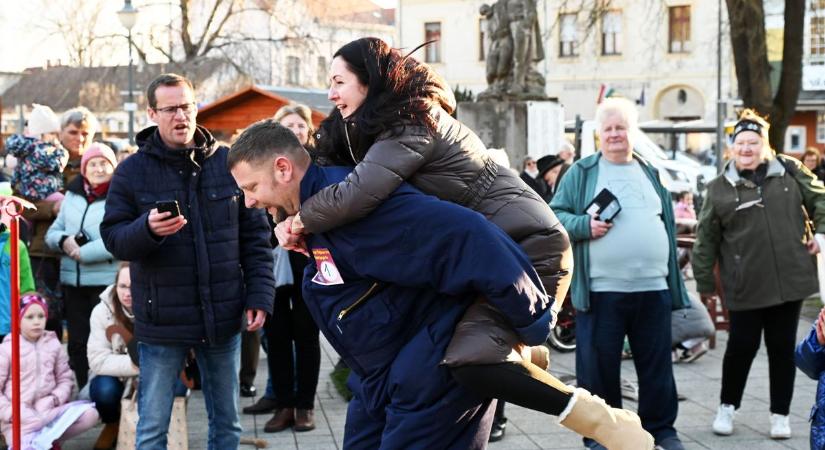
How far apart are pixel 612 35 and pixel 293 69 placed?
14653 millimetres

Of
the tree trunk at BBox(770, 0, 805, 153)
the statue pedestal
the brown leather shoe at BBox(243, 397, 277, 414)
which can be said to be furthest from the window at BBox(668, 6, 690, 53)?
the brown leather shoe at BBox(243, 397, 277, 414)

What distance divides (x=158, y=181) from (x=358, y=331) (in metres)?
2.16

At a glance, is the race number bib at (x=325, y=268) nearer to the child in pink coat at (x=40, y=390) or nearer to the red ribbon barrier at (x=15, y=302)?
the red ribbon barrier at (x=15, y=302)

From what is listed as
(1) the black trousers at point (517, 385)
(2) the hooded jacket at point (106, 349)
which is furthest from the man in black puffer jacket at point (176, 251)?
(1) the black trousers at point (517, 385)

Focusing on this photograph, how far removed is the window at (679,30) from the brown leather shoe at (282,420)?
46.7 metres

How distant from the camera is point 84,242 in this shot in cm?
748

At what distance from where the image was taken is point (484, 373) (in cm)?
344

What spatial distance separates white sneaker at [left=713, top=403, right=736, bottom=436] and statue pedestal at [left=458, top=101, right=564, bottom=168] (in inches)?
409

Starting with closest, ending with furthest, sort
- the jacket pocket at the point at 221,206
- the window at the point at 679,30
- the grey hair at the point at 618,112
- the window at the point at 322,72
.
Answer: the jacket pocket at the point at 221,206, the grey hair at the point at 618,112, the window at the point at 322,72, the window at the point at 679,30

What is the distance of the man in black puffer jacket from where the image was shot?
534 centimetres

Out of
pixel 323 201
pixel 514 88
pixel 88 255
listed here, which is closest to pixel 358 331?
pixel 323 201

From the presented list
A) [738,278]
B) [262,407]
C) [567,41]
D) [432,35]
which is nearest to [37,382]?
[262,407]

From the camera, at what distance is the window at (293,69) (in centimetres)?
4842

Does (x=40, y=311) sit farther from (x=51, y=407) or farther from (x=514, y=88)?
(x=514, y=88)
